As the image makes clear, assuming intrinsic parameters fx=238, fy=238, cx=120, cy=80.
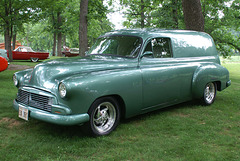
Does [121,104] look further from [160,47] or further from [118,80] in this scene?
[160,47]

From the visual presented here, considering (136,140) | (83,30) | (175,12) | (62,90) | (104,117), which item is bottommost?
(136,140)

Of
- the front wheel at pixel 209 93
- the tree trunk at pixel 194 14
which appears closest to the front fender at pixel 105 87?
the front wheel at pixel 209 93

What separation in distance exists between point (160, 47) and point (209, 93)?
2.21m

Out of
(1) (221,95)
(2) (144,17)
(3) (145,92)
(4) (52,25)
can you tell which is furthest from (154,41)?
(4) (52,25)

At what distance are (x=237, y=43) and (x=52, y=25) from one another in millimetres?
20565

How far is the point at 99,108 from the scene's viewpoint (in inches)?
152

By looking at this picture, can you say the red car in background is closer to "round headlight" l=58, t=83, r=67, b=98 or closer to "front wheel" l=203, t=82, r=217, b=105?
"front wheel" l=203, t=82, r=217, b=105

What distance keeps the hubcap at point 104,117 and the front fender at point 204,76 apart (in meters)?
2.44

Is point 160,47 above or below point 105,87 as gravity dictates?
above

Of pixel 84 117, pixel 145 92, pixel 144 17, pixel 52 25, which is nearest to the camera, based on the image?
pixel 84 117

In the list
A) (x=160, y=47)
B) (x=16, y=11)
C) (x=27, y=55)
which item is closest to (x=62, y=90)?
(x=160, y=47)

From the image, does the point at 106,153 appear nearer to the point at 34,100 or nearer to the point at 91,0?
the point at 34,100

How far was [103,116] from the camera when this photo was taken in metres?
3.95

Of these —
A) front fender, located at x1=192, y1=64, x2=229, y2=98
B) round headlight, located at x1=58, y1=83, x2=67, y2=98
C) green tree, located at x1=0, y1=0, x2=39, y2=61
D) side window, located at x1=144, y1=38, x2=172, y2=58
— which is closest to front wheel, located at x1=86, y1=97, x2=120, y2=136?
round headlight, located at x1=58, y1=83, x2=67, y2=98
